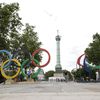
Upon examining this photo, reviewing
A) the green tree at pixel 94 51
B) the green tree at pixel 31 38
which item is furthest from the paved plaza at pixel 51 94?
the green tree at pixel 94 51

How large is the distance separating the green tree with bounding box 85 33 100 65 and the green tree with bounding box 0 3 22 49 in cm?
5740

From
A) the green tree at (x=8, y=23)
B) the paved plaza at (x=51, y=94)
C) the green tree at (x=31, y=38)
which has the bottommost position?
the paved plaza at (x=51, y=94)

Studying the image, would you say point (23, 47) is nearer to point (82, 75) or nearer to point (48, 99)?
point (48, 99)

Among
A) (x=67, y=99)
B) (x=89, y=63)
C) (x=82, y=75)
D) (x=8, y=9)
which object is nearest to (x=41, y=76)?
(x=82, y=75)

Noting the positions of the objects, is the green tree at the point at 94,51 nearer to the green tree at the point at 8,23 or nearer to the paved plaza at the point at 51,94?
the green tree at the point at 8,23

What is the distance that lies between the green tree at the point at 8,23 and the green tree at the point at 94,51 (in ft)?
188

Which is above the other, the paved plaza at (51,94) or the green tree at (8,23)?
the green tree at (8,23)

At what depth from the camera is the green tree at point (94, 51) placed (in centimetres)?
11988

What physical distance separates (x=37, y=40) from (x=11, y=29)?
4060 cm

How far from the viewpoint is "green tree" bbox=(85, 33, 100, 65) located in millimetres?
119875

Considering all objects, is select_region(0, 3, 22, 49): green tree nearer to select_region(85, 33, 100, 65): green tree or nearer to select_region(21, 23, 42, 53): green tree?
select_region(21, 23, 42, 53): green tree

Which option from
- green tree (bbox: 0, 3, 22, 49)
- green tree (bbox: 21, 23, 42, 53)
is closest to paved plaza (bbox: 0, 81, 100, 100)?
green tree (bbox: 0, 3, 22, 49)

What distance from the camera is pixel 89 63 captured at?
127500mm

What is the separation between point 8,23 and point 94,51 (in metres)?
59.6
